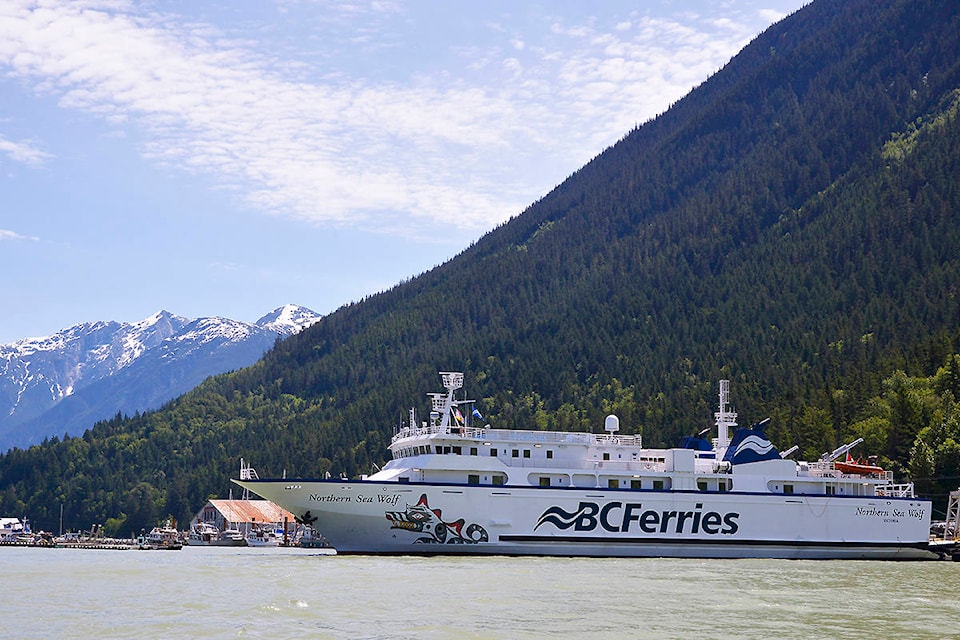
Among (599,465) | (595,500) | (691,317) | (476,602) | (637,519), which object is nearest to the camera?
(476,602)

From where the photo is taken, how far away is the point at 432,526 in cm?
5128

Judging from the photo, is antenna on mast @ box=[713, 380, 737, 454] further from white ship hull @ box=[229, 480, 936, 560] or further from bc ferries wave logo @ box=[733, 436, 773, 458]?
white ship hull @ box=[229, 480, 936, 560]

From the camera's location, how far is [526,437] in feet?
180

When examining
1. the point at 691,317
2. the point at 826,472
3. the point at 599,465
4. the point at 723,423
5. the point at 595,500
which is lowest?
the point at 595,500

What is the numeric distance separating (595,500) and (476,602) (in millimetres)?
23096

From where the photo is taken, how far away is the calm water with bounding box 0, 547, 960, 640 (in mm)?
26594

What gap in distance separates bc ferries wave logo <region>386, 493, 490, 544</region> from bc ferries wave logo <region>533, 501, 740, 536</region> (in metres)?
3.25

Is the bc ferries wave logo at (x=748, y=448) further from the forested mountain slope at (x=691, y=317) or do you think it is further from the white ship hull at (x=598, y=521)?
the forested mountain slope at (x=691, y=317)

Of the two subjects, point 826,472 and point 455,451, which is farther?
point 826,472

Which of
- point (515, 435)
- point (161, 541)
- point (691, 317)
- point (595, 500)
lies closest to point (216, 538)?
point (161, 541)

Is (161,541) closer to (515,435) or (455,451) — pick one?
(455,451)

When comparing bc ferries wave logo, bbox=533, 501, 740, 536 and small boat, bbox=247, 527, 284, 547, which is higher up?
bc ferries wave logo, bbox=533, 501, 740, 536

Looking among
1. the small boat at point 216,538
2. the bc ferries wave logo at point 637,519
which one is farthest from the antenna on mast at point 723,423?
the small boat at point 216,538

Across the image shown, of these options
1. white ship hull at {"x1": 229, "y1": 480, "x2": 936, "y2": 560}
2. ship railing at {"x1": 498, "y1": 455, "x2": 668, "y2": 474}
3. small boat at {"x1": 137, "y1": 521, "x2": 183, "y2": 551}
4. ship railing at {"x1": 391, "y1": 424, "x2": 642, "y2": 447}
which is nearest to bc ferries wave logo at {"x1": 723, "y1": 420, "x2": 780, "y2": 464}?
white ship hull at {"x1": 229, "y1": 480, "x2": 936, "y2": 560}
